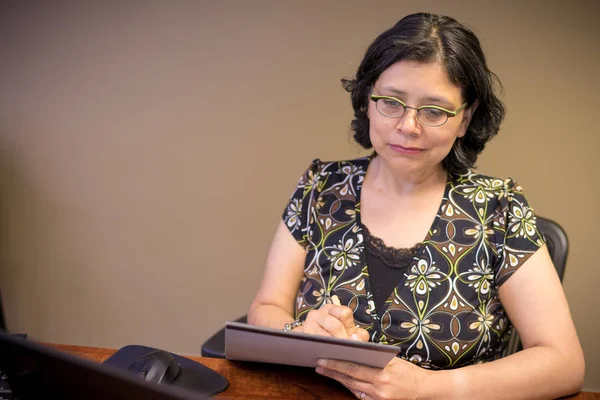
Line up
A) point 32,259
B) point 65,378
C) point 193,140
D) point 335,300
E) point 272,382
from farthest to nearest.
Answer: point 32,259 < point 193,140 < point 335,300 < point 272,382 < point 65,378

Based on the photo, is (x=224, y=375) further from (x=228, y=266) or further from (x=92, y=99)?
(x=92, y=99)

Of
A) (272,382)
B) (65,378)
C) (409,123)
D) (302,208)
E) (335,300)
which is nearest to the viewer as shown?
(65,378)

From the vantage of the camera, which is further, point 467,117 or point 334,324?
point 467,117

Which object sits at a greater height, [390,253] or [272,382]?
[390,253]

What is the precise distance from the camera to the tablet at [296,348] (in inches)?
46.1

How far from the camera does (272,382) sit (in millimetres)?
1356

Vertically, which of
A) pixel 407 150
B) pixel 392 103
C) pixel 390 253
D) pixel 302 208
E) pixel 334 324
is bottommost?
pixel 334 324

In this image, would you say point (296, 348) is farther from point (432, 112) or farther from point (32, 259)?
point (32, 259)

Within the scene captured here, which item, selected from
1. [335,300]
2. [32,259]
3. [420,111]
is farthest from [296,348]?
[32,259]

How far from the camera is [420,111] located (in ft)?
5.34

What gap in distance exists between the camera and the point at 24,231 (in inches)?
121

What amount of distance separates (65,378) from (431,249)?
113 cm

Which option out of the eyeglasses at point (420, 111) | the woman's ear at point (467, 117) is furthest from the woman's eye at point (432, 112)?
the woman's ear at point (467, 117)

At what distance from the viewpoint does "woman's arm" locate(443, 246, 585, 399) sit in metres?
1.42
